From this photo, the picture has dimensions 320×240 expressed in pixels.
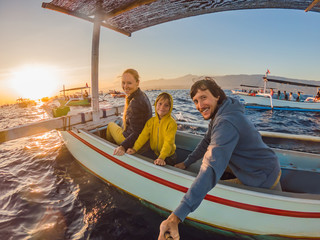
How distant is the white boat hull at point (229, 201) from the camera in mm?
1623

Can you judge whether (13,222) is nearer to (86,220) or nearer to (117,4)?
(86,220)

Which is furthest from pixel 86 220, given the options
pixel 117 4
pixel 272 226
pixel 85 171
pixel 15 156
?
pixel 15 156

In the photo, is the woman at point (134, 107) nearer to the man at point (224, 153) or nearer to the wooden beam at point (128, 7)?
the wooden beam at point (128, 7)

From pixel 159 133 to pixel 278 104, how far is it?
20087 millimetres

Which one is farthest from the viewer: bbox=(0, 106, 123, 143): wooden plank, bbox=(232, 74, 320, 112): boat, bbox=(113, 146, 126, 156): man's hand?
bbox=(232, 74, 320, 112): boat

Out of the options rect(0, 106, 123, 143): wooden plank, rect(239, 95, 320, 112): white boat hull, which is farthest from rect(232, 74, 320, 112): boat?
rect(0, 106, 123, 143): wooden plank

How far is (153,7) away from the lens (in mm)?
2971

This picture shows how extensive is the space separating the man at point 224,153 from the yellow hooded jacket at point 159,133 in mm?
978

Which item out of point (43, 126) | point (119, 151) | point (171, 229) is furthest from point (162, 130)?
point (43, 126)

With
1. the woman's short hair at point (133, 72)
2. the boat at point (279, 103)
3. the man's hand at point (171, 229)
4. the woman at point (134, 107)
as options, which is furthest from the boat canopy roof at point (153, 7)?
the boat at point (279, 103)

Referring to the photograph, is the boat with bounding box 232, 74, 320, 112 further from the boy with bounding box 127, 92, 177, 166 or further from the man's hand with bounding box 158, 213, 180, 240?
the man's hand with bounding box 158, 213, 180, 240

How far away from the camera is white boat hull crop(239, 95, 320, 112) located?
16.3 meters

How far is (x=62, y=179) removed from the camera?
4.17 meters

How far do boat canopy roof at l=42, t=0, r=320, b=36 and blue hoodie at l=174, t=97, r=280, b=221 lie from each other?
2358 millimetres
